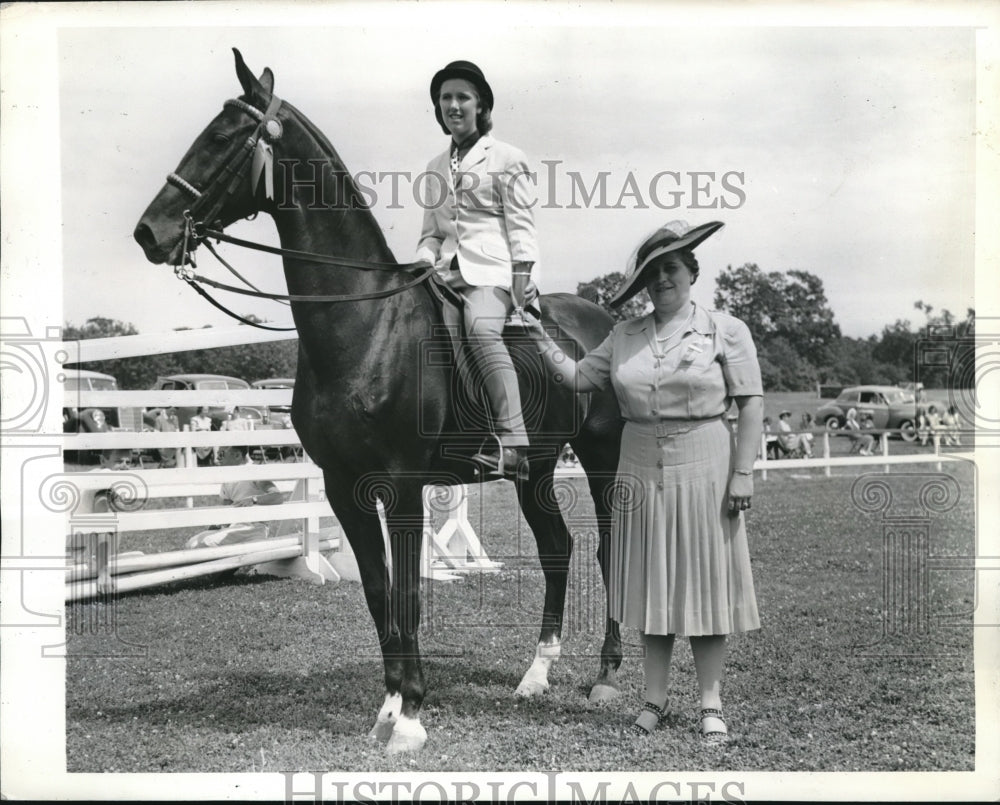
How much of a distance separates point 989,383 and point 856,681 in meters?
2.10

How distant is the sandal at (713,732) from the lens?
4.95m

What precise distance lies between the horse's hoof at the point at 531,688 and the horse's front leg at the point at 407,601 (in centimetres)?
98

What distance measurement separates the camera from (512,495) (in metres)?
16.6

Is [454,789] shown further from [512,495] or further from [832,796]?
[512,495]

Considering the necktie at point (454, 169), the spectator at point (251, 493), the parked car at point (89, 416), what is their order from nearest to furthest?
the necktie at point (454, 169) → the parked car at point (89, 416) → the spectator at point (251, 493)

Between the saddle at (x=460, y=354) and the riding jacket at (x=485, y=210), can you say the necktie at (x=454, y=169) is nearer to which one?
the riding jacket at (x=485, y=210)

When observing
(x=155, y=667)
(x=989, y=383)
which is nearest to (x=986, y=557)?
(x=989, y=383)

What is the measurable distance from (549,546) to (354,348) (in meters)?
2.14

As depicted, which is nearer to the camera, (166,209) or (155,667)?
(166,209)

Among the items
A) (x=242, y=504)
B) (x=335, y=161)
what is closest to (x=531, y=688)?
(x=335, y=161)

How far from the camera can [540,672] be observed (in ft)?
19.8

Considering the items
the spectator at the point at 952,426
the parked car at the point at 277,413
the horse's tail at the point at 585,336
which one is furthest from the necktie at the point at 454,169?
the parked car at the point at 277,413

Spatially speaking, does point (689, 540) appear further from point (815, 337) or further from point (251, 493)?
point (815, 337)

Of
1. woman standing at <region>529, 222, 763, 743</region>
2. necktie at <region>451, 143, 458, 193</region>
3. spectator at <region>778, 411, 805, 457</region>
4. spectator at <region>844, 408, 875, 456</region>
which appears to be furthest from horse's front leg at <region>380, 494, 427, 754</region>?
spectator at <region>778, 411, 805, 457</region>
